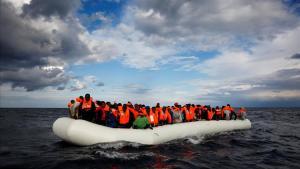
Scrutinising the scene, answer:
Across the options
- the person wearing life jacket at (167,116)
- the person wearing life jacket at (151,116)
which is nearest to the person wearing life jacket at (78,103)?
the person wearing life jacket at (151,116)

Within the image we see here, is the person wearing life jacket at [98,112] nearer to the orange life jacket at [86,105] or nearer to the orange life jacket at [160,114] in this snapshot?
the orange life jacket at [86,105]

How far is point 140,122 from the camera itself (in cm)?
1370

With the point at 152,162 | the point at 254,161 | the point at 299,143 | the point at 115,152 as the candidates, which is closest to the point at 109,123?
the point at 115,152

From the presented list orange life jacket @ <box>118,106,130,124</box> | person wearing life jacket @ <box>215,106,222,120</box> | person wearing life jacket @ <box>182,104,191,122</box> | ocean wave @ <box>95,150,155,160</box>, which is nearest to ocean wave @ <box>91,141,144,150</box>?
ocean wave @ <box>95,150,155,160</box>

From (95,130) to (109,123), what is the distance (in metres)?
1.61

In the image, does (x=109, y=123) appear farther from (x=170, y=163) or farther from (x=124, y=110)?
(x=170, y=163)

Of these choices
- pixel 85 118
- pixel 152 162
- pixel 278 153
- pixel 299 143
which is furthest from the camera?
pixel 299 143

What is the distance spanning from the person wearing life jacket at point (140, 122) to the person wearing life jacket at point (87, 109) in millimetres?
2170

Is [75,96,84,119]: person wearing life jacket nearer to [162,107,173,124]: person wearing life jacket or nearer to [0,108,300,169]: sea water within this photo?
[0,108,300,169]: sea water

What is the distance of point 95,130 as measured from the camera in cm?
1204

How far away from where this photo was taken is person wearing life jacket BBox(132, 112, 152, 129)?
1369cm

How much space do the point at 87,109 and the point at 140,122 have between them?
2.70 metres

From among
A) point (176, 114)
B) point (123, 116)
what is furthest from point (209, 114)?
point (123, 116)

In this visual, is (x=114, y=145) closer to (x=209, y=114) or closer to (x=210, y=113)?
(x=209, y=114)
